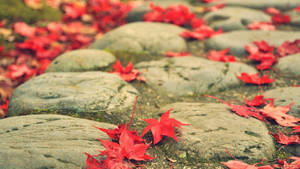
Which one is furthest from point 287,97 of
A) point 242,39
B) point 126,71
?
point 126,71

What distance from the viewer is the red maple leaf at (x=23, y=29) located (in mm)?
3377

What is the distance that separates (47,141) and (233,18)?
2824 mm

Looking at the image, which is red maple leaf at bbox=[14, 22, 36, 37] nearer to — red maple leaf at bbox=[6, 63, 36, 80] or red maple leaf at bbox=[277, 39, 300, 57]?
red maple leaf at bbox=[6, 63, 36, 80]

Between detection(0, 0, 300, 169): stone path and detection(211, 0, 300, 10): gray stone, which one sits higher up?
detection(211, 0, 300, 10): gray stone

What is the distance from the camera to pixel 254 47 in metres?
2.68

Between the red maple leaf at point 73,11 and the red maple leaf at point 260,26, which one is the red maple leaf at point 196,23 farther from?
the red maple leaf at point 73,11

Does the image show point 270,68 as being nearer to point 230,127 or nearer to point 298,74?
point 298,74

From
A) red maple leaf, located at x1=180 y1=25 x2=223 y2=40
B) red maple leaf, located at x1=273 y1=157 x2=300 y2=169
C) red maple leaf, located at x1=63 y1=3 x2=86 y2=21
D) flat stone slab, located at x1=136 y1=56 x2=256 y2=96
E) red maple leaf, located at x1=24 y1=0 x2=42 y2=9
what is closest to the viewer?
red maple leaf, located at x1=273 y1=157 x2=300 y2=169

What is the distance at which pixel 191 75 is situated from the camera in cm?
221

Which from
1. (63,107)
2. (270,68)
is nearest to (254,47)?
(270,68)

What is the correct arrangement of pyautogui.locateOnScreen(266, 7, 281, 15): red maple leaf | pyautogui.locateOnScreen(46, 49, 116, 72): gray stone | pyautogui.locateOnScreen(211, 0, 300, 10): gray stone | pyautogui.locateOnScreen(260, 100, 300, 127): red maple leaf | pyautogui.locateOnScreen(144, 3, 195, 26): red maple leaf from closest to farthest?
1. pyautogui.locateOnScreen(260, 100, 300, 127): red maple leaf
2. pyautogui.locateOnScreen(46, 49, 116, 72): gray stone
3. pyautogui.locateOnScreen(144, 3, 195, 26): red maple leaf
4. pyautogui.locateOnScreen(266, 7, 281, 15): red maple leaf
5. pyautogui.locateOnScreen(211, 0, 300, 10): gray stone

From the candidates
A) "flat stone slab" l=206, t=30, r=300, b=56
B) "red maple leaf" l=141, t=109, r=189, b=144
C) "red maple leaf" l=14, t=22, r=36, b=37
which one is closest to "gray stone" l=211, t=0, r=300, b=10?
"flat stone slab" l=206, t=30, r=300, b=56

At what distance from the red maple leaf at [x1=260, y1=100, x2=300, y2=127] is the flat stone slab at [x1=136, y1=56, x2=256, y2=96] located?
498mm

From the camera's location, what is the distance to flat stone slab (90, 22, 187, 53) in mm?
2766
